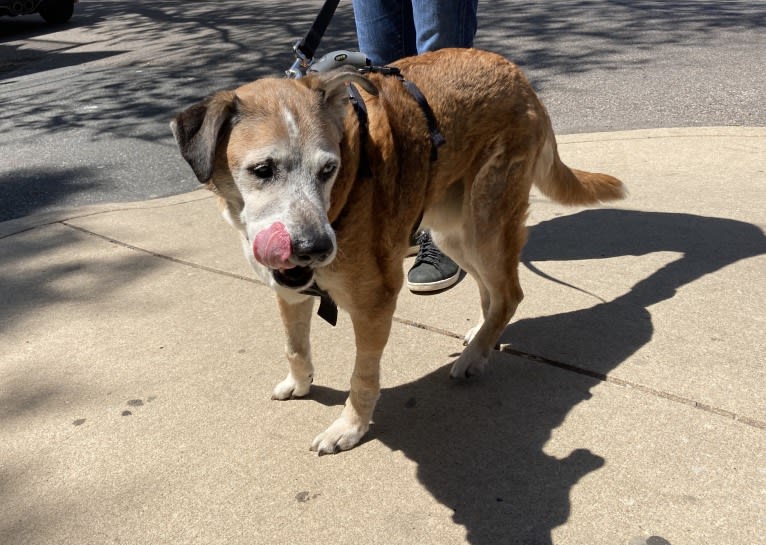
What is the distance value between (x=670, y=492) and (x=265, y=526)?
1308mm

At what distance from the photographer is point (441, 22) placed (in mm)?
3732

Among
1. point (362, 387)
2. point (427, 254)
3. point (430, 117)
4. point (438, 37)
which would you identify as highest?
point (438, 37)

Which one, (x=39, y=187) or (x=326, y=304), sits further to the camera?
(x=39, y=187)

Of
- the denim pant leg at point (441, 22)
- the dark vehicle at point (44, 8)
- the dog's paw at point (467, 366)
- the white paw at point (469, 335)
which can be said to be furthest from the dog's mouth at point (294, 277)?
the dark vehicle at point (44, 8)

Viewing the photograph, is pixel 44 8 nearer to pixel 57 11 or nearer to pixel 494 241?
pixel 57 11

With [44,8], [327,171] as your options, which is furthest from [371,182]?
[44,8]

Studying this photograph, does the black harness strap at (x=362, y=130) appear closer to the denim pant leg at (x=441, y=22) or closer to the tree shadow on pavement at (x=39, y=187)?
the denim pant leg at (x=441, y=22)

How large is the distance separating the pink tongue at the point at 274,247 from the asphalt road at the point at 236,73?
11.3ft

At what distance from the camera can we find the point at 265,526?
2.46 m

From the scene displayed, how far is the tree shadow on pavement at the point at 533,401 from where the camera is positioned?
2514 millimetres

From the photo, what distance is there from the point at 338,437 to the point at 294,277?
0.72 meters

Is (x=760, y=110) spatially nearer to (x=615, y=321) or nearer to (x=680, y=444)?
(x=615, y=321)

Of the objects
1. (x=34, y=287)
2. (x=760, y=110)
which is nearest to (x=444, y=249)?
(x=34, y=287)

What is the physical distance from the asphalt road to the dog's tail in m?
2.41
